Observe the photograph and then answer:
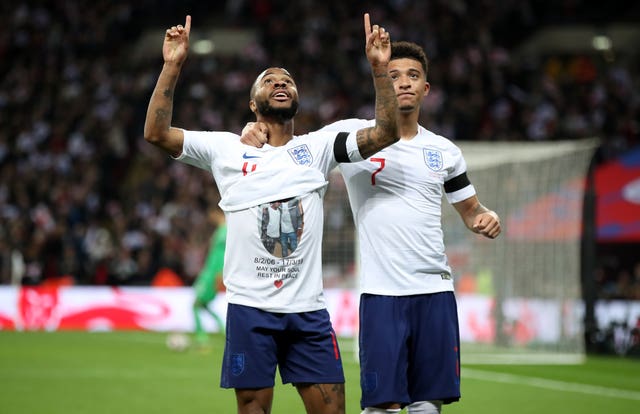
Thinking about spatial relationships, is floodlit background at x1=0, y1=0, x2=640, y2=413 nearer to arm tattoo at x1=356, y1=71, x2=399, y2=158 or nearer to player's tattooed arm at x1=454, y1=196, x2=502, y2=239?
player's tattooed arm at x1=454, y1=196, x2=502, y2=239

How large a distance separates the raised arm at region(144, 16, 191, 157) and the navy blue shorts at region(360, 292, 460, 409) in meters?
1.31

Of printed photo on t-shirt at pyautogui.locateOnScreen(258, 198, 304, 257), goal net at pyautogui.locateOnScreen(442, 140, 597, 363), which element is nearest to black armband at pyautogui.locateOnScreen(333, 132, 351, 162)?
printed photo on t-shirt at pyautogui.locateOnScreen(258, 198, 304, 257)

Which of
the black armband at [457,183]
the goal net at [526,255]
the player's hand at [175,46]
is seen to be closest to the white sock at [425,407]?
the black armband at [457,183]

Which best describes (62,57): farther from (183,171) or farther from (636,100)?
(636,100)

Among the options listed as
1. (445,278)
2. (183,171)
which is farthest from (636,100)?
(445,278)

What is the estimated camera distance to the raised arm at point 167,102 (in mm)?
5016

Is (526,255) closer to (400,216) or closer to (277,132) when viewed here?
(400,216)

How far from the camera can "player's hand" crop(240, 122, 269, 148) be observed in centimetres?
507

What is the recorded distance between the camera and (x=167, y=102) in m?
5.05

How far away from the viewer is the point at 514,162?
1541 cm

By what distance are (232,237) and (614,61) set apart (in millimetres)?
24530

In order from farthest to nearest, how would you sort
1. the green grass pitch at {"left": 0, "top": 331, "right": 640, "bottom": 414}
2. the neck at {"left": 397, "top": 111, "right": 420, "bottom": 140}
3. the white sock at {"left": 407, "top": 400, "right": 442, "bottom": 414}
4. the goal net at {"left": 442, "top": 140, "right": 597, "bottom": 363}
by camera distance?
1. the goal net at {"left": 442, "top": 140, "right": 597, "bottom": 363}
2. the green grass pitch at {"left": 0, "top": 331, "right": 640, "bottom": 414}
3. the neck at {"left": 397, "top": 111, "right": 420, "bottom": 140}
4. the white sock at {"left": 407, "top": 400, "right": 442, "bottom": 414}

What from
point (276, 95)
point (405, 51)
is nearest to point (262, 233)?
point (276, 95)

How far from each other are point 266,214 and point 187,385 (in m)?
6.61
